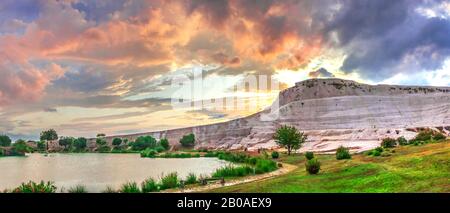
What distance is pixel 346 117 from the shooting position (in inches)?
1903

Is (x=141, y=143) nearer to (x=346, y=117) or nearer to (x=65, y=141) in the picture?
(x=65, y=141)

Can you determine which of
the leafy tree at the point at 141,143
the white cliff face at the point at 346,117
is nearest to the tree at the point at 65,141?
the leafy tree at the point at 141,143

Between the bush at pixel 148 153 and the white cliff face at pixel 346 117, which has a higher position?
the white cliff face at pixel 346 117

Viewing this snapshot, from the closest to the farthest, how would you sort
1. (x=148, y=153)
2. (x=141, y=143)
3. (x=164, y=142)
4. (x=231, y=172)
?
(x=231, y=172)
(x=164, y=142)
(x=141, y=143)
(x=148, y=153)

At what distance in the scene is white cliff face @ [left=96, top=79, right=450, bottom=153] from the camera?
35816 millimetres

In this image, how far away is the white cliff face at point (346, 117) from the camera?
3582 cm

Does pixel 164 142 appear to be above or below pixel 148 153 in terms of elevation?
above

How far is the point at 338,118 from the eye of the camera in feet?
153

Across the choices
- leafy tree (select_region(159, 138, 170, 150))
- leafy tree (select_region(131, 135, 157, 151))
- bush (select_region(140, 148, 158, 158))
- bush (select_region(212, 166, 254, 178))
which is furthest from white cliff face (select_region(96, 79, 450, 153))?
bush (select_region(212, 166, 254, 178))

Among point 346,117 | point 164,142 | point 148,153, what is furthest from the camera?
point 346,117

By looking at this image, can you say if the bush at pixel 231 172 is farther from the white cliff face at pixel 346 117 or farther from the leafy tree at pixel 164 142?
the white cliff face at pixel 346 117

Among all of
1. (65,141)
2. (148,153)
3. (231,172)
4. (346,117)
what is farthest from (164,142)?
(346,117)

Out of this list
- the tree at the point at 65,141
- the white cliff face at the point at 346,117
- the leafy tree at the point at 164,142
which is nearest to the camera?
the tree at the point at 65,141
